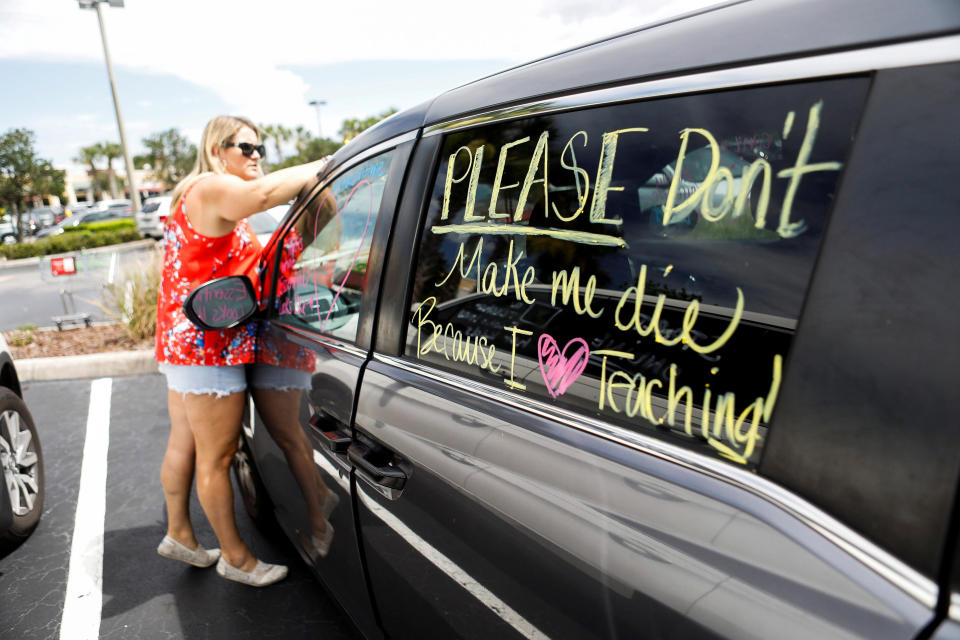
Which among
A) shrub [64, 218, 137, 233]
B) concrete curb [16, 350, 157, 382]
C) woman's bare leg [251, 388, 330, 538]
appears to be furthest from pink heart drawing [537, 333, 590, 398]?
shrub [64, 218, 137, 233]

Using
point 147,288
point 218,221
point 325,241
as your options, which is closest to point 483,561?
point 325,241

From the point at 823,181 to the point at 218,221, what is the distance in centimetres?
196

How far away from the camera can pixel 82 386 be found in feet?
16.9

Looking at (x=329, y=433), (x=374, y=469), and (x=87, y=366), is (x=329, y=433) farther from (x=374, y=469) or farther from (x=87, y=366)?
(x=87, y=366)

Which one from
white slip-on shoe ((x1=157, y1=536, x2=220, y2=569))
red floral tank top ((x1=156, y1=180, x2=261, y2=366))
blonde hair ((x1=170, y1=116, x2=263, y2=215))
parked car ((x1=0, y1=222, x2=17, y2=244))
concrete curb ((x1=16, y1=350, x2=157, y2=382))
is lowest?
parked car ((x1=0, y1=222, x2=17, y2=244))

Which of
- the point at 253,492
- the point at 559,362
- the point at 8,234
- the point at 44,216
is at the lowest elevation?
the point at 8,234

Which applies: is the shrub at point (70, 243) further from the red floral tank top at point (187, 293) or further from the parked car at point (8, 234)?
the red floral tank top at point (187, 293)

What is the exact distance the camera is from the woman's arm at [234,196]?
2070 millimetres

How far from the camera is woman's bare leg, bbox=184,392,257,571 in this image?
226 cm

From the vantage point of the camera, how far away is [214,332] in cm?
220

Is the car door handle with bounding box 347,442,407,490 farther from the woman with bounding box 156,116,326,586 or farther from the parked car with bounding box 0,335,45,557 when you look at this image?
the parked car with bounding box 0,335,45,557

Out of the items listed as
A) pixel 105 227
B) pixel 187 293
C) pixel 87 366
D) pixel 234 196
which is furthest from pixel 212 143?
pixel 105 227

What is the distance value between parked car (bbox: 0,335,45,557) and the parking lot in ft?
0.70

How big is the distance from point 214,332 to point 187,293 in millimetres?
182
